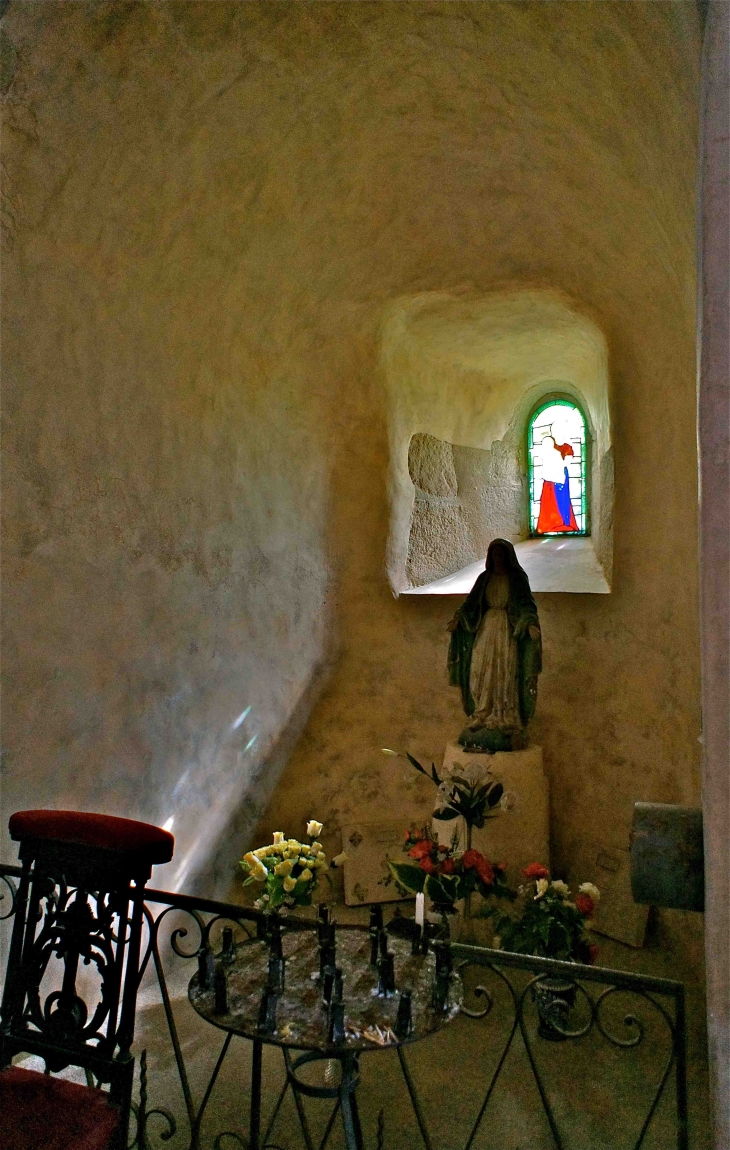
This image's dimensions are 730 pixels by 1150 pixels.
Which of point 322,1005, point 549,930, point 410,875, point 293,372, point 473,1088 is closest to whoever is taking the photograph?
point 322,1005

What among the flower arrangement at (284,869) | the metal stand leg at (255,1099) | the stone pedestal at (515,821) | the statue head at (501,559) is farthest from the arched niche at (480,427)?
the metal stand leg at (255,1099)

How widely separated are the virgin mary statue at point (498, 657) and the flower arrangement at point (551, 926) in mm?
977

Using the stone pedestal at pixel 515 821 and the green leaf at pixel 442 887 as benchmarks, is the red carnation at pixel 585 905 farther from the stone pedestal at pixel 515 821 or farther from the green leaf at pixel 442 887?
the stone pedestal at pixel 515 821

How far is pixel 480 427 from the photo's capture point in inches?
237

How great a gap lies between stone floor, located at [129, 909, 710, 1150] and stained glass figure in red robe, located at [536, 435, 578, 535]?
332cm

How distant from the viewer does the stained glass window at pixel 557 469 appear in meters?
5.91

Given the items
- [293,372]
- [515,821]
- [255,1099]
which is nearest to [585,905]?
[515,821]

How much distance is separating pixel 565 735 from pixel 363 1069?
2364 mm

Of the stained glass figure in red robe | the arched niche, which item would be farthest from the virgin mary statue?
the stained glass figure in red robe

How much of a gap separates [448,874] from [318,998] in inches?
55.8

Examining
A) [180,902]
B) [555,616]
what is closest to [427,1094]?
[180,902]

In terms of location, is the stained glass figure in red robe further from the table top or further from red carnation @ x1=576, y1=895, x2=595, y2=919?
the table top

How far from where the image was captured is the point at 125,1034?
186 centimetres

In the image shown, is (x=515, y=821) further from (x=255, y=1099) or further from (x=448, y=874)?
(x=255, y=1099)
